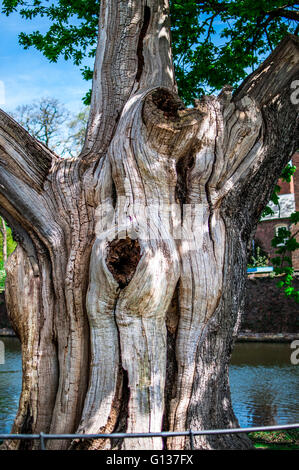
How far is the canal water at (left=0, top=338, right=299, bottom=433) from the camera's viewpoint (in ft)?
28.9

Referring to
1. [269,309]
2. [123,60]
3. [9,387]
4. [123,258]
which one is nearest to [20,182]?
[123,258]

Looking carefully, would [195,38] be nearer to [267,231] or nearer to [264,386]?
[264,386]

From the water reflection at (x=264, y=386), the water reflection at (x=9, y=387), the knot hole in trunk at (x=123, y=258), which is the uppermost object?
the knot hole in trunk at (x=123, y=258)

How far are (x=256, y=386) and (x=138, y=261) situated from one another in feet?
30.6

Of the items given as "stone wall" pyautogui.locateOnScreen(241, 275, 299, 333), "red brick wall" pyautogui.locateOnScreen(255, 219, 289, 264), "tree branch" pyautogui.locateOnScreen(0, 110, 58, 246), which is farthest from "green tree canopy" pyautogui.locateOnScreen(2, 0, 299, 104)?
"red brick wall" pyautogui.locateOnScreen(255, 219, 289, 264)

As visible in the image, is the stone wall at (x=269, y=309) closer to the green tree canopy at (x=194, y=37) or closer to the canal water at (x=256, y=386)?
the canal water at (x=256, y=386)

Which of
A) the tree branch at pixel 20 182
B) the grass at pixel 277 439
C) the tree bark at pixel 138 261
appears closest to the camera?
the tree bark at pixel 138 261

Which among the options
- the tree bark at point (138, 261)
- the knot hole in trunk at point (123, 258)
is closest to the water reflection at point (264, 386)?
the tree bark at point (138, 261)

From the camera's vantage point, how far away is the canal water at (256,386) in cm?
880

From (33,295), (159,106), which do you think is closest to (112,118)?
(159,106)

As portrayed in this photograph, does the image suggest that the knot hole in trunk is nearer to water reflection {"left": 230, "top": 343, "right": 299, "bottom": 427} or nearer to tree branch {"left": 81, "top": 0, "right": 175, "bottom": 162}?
tree branch {"left": 81, "top": 0, "right": 175, "bottom": 162}

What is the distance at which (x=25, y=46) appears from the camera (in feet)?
32.1

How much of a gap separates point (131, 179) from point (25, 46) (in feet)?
22.7
